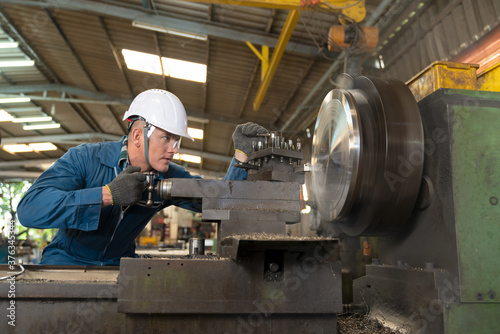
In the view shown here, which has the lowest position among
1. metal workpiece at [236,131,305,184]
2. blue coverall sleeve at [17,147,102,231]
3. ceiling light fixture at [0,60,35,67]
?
blue coverall sleeve at [17,147,102,231]

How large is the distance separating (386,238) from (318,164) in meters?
0.39

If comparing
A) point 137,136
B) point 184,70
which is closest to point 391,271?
point 137,136

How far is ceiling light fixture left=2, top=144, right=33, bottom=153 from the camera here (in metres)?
10.4

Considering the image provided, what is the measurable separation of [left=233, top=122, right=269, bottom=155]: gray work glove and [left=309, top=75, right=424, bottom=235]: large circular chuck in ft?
1.37

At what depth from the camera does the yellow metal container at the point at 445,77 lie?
120cm

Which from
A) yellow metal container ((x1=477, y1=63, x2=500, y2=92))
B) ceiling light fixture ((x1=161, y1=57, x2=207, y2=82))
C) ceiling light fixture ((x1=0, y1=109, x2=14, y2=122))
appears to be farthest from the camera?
ceiling light fixture ((x1=0, y1=109, x2=14, y2=122))

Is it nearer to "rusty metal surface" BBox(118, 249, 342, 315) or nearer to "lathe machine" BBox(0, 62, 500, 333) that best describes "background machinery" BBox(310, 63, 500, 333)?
"lathe machine" BBox(0, 62, 500, 333)

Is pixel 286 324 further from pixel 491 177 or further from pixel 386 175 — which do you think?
pixel 491 177

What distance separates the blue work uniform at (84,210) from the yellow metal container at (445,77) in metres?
0.86

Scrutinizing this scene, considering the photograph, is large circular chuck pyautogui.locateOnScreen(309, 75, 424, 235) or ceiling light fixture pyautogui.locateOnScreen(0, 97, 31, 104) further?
ceiling light fixture pyautogui.locateOnScreen(0, 97, 31, 104)

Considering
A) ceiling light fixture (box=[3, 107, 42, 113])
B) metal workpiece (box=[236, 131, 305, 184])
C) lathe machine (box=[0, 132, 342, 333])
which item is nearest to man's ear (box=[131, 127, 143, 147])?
metal workpiece (box=[236, 131, 305, 184])

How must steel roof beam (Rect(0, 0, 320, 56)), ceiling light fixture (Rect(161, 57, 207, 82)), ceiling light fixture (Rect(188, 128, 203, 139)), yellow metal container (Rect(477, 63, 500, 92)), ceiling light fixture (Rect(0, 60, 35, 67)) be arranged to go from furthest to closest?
ceiling light fixture (Rect(188, 128, 203, 139))
ceiling light fixture (Rect(0, 60, 35, 67))
ceiling light fixture (Rect(161, 57, 207, 82))
steel roof beam (Rect(0, 0, 320, 56))
yellow metal container (Rect(477, 63, 500, 92))

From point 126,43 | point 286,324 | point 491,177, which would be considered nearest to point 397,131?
point 491,177

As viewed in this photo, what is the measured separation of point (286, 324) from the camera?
1009mm
